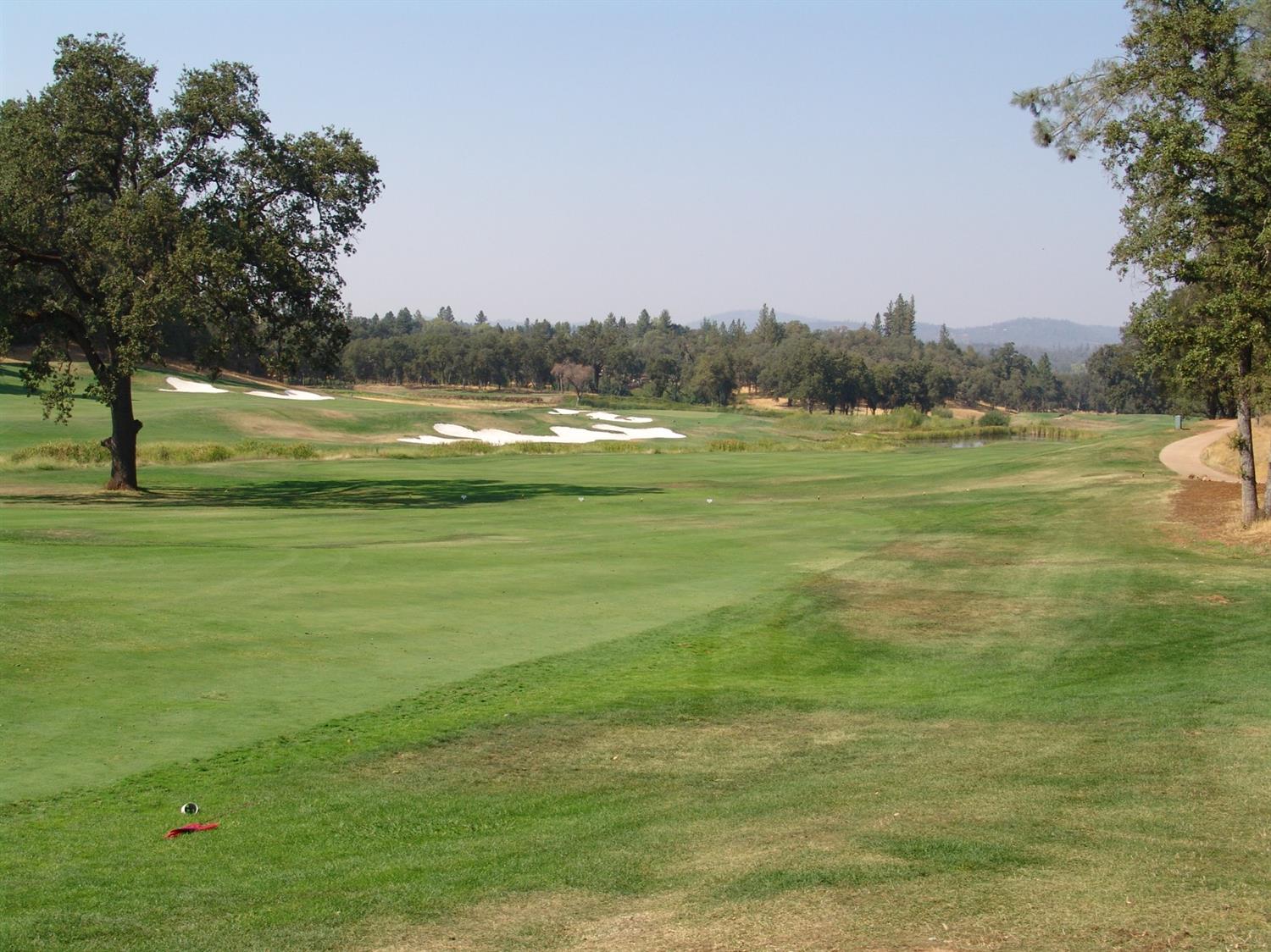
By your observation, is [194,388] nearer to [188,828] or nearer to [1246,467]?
[1246,467]

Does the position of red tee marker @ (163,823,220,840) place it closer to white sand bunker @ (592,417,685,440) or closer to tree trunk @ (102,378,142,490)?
tree trunk @ (102,378,142,490)

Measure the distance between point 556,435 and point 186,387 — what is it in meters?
33.5

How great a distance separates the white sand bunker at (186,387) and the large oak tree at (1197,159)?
78.0 meters

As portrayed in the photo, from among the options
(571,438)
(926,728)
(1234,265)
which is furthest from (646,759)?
(571,438)

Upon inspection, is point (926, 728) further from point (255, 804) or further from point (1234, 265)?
point (1234, 265)

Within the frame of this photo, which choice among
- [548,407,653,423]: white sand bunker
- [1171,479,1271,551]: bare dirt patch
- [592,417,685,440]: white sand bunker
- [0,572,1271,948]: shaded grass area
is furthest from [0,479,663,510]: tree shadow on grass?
[548,407,653,423]: white sand bunker

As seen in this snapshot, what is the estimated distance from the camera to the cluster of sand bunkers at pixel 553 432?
75.2 meters

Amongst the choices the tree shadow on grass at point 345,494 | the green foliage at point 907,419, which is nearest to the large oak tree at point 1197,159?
the tree shadow on grass at point 345,494

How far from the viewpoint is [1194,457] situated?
4703 centimetres

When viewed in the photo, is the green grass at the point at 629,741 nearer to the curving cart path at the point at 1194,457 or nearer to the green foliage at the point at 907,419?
the curving cart path at the point at 1194,457

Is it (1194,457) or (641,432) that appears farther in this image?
(641,432)

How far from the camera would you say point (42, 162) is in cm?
3384

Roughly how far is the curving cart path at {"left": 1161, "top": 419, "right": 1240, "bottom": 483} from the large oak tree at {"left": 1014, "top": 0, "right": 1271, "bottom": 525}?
42.6ft

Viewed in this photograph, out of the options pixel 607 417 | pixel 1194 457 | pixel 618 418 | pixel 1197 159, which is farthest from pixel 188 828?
pixel 607 417
